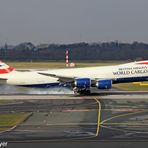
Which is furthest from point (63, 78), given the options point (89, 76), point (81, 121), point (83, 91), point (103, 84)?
point (81, 121)

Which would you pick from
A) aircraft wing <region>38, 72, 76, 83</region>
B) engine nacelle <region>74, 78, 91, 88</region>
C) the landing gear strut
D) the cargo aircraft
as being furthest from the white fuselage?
the landing gear strut

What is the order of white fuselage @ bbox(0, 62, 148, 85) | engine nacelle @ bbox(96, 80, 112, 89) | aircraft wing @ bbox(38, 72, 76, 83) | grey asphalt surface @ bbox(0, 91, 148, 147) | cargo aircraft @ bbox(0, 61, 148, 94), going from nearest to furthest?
1. grey asphalt surface @ bbox(0, 91, 148, 147)
2. engine nacelle @ bbox(96, 80, 112, 89)
3. cargo aircraft @ bbox(0, 61, 148, 94)
4. aircraft wing @ bbox(38, 72, 76, 83)
5. white fuselage @ bbox(0, 62, 148, 85)

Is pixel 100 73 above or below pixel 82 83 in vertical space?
above

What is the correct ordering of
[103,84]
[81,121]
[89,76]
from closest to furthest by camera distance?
[81,121]
[103,84]
[89,76]

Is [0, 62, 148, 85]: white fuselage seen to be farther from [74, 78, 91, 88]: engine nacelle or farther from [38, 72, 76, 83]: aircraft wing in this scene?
[74, 78, 91, 88]: engine nacelle

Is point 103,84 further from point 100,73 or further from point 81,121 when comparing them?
point 81,121

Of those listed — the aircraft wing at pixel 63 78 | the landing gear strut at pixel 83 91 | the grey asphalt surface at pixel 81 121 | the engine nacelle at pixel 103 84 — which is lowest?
the grey asphalt surface at pixel 81 121

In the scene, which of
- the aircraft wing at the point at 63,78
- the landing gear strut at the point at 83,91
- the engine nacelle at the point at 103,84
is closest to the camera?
the engine nacelle at the point at 103,84

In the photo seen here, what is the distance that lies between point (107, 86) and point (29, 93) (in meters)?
12.5

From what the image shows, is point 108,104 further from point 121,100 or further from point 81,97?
point 81,97

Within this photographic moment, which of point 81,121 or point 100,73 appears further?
point 100,73

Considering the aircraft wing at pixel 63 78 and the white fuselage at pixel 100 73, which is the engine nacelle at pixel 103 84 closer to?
the white fuselage at pixel 100 73

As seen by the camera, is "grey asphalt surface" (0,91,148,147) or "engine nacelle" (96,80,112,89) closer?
"grey asphalt surface" (0,91,148,147)

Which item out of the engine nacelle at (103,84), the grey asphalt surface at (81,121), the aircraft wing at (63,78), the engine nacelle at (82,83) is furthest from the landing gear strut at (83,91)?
the grey asphalt surface at (81,121)
